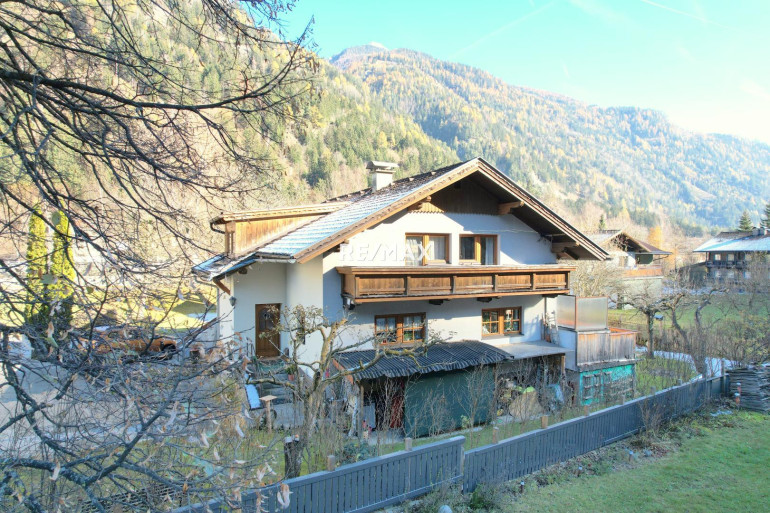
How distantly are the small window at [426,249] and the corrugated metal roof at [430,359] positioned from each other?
2.76 meters

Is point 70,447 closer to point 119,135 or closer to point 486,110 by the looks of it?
point 119,135

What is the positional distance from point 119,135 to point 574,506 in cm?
940

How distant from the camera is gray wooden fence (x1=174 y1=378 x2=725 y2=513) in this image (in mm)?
7211

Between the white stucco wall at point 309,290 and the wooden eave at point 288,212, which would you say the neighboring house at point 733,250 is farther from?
the white stucco wall at point 309,290

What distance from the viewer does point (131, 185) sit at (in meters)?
4.22

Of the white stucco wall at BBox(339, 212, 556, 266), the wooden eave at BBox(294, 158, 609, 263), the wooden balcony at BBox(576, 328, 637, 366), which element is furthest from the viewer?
the wooden balcony at BBox(576, 328, 637, 366)

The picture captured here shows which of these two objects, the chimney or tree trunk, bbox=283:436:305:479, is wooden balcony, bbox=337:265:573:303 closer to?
tree trunk, bbox=283:436:305:479

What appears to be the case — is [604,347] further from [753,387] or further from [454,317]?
[454,317]

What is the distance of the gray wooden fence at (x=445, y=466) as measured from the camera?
23.7 feet

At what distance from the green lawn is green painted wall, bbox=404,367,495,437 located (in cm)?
360

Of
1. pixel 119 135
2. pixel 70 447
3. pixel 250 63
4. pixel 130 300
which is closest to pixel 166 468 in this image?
pixel 70 447

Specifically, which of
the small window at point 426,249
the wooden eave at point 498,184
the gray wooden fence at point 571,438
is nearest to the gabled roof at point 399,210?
the wooden eave at point 498,184

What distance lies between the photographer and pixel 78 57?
4.36 metres

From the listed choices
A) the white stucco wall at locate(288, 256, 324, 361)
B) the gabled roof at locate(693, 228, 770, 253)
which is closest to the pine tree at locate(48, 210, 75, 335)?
the white stucco wall at locate(288, 256, 324, 361)
